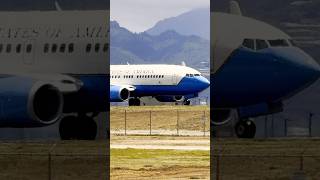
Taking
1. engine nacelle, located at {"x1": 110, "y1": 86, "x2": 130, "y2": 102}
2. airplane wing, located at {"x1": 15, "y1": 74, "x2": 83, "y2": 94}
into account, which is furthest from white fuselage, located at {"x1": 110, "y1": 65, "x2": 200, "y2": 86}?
airplane wing, located at {"x1": 15, "y1": 74, "x2": 83, "y2": 94}

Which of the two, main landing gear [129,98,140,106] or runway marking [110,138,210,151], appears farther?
main landing gear [129,98,140,106]

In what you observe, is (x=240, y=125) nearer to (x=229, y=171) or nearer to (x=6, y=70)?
(x=229, y=171)

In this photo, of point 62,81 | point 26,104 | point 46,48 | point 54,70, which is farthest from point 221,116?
point 46,48

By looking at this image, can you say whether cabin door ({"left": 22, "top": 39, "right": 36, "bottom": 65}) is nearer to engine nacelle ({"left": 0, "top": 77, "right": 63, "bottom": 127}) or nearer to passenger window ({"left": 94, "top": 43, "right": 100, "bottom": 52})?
engine nacelle ({"left": 0, "top": 77, "right": 63, "bottom": 127})

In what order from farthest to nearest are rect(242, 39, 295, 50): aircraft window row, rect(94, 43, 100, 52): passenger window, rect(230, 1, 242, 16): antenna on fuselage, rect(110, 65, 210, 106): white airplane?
rect(110, 65, 210, 106): white airplane < rect(94, 43, 100, 52): passenger window < rect(242, 39, 295, 50): aircraft window row < rect(230, 1, 242, 16): antenna on fuselage

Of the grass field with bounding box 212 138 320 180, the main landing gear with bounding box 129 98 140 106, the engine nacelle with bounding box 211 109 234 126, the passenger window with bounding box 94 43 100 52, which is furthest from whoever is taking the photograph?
the main landing gear with bounding box 129 98 140 106

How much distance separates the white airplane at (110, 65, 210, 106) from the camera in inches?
3273

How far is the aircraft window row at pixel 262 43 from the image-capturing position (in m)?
34.2

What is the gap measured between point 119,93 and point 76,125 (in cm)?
4553

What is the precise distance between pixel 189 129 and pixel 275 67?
22748 mm

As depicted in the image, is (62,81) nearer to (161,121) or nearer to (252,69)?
(252,69)

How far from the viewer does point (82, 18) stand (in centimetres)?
3278

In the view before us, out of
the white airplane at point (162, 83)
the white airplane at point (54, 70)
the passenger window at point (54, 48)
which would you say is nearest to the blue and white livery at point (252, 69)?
the white airplane at point (54, 70)

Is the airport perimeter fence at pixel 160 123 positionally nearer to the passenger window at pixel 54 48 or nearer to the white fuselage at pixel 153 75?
the white fuselage at pixel 153 75
